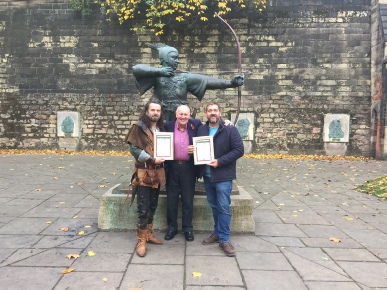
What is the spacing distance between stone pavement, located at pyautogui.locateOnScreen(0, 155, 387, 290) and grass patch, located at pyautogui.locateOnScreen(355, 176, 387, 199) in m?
0.30

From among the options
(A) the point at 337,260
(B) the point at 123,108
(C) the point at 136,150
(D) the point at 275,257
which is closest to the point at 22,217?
(C) the point at 136,150

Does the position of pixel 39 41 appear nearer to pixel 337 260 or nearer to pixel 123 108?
pixel 123 108

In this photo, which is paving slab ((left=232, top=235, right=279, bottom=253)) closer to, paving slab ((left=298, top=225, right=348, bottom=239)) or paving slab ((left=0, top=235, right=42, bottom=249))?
paving slab ((left=298, top=225, right=348, bottom=239))

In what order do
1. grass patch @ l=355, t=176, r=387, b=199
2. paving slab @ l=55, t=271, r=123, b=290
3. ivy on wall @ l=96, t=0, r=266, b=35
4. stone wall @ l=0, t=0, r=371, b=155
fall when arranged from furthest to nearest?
stone wall @ l=0, t=0, r=371, b=155, ivy on wall @ l=96, t=0, r=266, b=35, grass patch @ l=355, t=176, r=387, b=199, paving slab @ l=55, t=271, r=123, b=290

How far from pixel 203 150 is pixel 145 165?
2.08ft

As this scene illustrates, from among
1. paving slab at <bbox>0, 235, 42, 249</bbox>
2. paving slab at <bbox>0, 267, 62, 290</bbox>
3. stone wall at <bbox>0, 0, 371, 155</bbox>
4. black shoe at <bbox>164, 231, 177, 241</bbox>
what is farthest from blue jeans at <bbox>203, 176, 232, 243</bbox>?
stone wall at <bbox>0, 0, 371, 155</bbox>

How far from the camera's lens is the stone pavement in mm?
2824

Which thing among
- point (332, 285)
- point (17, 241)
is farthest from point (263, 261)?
point (17, 241)

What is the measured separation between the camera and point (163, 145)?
3.42 m

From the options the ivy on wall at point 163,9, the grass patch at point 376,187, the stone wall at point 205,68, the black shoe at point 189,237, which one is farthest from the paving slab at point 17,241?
the ivy on wall at point 163,9

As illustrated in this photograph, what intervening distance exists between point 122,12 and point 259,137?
22.8 ft

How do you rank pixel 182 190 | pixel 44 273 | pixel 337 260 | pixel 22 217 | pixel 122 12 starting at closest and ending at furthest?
1. pixel 44 273
2. pixel 337 260
3. pixel 182 190
4. pixel 22 217
5. pixel 122 12

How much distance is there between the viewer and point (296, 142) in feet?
40.5

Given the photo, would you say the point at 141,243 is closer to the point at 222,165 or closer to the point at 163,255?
the point at 163,255
